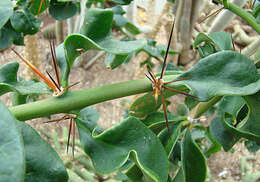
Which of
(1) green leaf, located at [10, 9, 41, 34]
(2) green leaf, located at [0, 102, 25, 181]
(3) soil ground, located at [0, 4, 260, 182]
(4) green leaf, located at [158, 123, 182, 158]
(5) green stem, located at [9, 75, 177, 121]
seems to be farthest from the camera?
(3) soil ground, located at [0, 4, 260, 182]

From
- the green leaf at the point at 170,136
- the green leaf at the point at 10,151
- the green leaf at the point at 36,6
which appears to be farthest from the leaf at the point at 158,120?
the green leaf at the point at 36,6

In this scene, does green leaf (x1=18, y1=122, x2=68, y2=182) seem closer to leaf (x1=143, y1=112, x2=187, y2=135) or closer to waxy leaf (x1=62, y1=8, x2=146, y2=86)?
waxy leaf (x1=62, y1=8, x2=146, y2=86)

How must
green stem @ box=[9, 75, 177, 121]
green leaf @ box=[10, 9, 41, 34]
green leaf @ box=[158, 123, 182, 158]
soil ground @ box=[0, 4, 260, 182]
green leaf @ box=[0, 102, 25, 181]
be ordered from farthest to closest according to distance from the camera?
soil ground @ box=[0, 4, 260, 182] → green leaf @ box=[10, 9, 41, 34] → green leaf @ box=[158, 123, 182, 158] → green stem @ box=[9, 75, 177, 121] → green leaf @ box=[0, 102, 25, 181]

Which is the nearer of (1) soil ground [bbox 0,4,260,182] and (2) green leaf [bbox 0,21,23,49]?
(2) green leaf [bbox 0,21,23,49]

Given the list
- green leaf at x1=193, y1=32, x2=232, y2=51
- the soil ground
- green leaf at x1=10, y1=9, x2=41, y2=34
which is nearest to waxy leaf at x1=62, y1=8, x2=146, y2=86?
green leaf at x1=193, y1=32, x2=232, y2=51

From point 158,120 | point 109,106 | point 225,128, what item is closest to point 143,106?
point 158,120

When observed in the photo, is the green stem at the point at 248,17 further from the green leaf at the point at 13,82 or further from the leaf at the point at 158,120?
the green leaf at the point at 13,82

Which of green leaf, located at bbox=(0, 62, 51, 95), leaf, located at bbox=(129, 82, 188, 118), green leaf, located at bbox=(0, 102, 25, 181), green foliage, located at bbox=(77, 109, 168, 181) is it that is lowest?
leaf, located at bbox=(129, 82, 188, 118)
